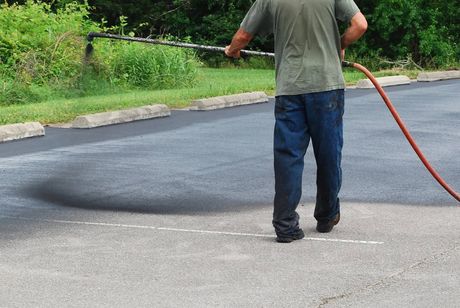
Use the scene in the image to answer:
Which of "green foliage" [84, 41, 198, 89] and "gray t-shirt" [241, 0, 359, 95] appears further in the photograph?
"green foliage" [84, 41, 198, 89]

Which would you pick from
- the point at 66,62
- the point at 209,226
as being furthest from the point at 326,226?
the point at 66,62

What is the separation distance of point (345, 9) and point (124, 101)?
33.6 feet

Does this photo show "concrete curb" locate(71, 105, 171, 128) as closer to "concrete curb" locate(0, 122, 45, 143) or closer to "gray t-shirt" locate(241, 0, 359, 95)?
"concrete curb" locate(0, 122, 45, 143)

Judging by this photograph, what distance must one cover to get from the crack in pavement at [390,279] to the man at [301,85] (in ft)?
3.35

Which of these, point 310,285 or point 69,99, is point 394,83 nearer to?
point 69,99

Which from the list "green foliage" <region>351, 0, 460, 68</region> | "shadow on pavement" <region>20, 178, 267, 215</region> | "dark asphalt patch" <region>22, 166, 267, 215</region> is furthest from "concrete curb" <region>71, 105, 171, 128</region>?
"green foliage" <region>351, 0, 460, 68</region>

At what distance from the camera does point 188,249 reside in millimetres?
7633

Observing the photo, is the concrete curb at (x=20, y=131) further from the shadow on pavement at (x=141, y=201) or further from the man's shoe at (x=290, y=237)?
the man's shoe at (x=290, y=237)

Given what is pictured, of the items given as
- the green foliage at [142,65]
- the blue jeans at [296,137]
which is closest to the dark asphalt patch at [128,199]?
the blue jeans at [296,137]

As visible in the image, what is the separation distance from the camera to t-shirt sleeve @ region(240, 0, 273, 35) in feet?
26.2

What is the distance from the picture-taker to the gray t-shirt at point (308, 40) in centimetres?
787

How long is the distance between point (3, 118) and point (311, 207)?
7122 mm

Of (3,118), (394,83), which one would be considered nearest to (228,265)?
(3,118)

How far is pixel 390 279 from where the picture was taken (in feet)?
22.2
